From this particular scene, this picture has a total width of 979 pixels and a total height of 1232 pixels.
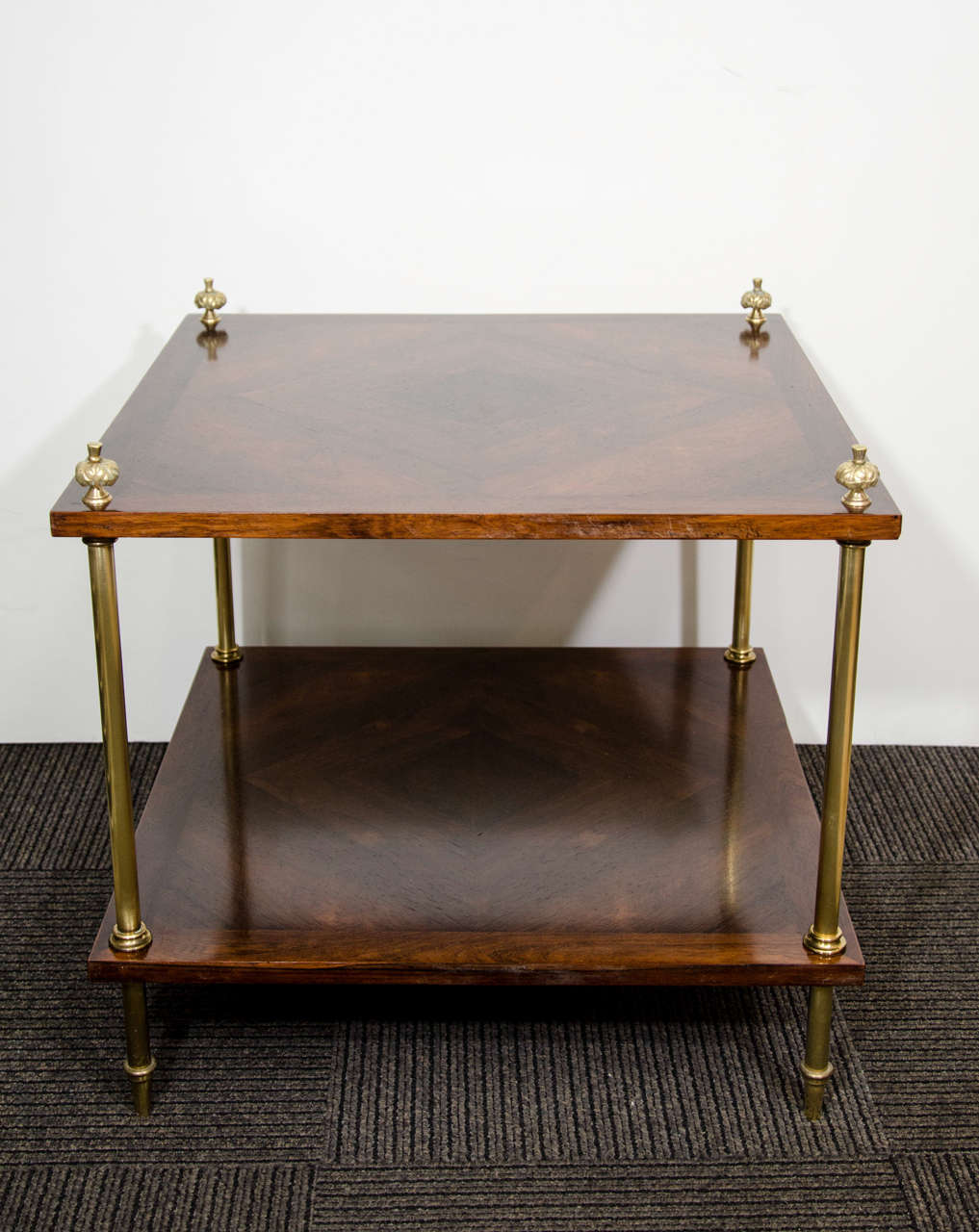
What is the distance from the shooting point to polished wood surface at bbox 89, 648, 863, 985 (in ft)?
5.35

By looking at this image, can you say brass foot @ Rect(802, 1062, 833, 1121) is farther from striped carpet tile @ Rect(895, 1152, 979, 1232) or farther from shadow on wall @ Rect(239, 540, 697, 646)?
shadow on wall @ Rect(239, 540, 697, 646)

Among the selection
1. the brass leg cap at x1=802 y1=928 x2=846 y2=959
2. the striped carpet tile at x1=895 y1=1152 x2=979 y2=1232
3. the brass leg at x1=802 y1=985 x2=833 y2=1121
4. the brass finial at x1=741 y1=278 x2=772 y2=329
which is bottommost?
the striped carpet tile at x1=895 y1=1152 x2=979 y2=1232

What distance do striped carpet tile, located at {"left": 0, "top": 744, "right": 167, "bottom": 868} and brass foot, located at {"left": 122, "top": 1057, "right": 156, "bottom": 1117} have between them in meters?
0.48

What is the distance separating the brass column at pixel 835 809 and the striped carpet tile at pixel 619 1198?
10 cm

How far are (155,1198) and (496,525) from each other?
0.79m

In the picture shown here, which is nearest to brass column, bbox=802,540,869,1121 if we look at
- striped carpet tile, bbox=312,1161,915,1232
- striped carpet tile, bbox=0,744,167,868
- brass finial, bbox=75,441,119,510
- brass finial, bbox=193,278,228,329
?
striped carpet tile, bbox=312,1161,915,1232

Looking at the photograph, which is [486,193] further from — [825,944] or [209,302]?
[825,944]

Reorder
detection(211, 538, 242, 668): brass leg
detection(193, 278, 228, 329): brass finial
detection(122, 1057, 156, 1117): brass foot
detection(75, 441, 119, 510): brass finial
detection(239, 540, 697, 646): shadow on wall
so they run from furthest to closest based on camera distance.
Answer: detection(239, 540, 697, 646): shadow on wall
detection(211, 538, 242, 668): brass leg
detection(193, 278, 228, 329): brass finial
detection(122, 1057, 156, 1117): brass foot
detection(75, 441, 119, 510): brass finial

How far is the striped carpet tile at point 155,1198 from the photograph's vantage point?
62.4 inches

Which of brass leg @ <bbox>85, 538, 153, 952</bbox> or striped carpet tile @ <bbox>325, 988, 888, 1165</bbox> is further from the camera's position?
striped carpet tile @ <bbox>325, 988, 888, 1165</bbox>

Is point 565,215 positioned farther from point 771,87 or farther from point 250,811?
point 250,811

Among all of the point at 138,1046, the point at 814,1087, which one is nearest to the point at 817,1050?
the point at 814,1087

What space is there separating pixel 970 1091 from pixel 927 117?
1.22 m

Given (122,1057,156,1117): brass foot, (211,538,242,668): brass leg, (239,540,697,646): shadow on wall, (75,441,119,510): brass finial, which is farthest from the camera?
(239,540,697,646): shadow on wall
